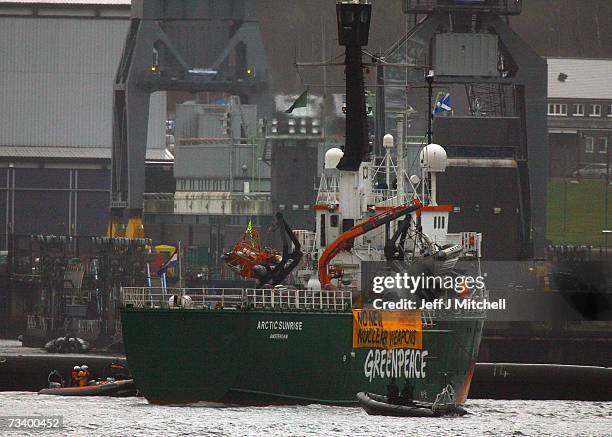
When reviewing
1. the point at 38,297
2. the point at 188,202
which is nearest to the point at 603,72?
the point at 188,202

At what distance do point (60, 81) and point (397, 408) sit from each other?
106m

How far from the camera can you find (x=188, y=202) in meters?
157

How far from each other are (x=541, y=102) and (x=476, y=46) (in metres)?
5.71

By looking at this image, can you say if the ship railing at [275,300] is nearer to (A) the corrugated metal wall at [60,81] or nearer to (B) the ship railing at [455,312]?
(B) the ship railing at [455,312]

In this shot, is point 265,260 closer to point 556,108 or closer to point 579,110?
point 579,110

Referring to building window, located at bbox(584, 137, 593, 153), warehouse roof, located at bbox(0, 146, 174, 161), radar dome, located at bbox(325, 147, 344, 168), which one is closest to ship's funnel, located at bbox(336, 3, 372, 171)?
radar dome, located at bbox(325, 147, 344, 168)

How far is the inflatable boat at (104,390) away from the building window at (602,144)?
82.2m

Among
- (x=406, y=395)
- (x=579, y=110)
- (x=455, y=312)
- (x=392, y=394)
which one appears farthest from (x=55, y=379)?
(x=579, y=110)

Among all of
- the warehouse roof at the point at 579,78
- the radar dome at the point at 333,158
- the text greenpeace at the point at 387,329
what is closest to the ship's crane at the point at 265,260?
the radar dome at the point at 333,158

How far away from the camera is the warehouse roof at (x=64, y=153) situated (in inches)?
6801

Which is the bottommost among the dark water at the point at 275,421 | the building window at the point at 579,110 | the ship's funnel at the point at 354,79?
the dark water at the point at 275,421

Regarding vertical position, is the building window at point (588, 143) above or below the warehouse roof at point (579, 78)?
below

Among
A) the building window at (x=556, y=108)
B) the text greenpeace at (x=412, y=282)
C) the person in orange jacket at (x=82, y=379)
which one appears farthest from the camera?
the building window at (x=556, y=108)

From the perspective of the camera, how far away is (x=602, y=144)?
160 metres
